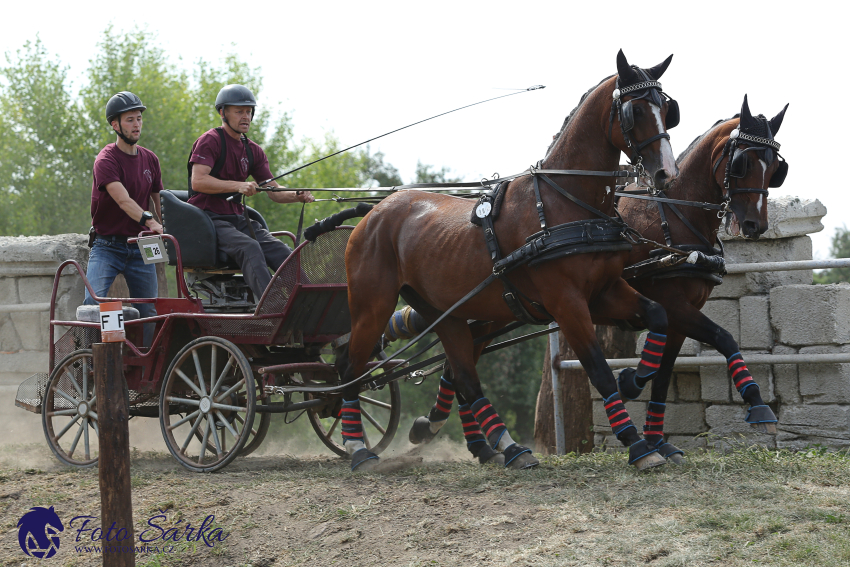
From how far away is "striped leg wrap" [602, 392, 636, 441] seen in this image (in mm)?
4301

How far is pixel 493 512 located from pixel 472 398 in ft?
4.81

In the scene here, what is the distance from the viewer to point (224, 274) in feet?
20.4

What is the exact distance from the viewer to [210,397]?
540cm

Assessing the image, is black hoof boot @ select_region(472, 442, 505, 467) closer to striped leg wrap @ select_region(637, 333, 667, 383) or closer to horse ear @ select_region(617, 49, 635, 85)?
striped leg wrap @ select_region(637, 333, 667, 383)

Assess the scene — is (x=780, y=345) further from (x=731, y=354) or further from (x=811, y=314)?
(x=731, y=354)

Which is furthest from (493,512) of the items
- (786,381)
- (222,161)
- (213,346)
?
(222,161)

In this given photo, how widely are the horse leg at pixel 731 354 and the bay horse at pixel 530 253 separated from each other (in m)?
0.40

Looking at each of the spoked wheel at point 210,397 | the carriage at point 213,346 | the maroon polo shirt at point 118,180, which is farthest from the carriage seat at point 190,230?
the spoked wheel at point 210,397

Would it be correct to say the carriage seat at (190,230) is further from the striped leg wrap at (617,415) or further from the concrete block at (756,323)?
the concrete block at (756,323)

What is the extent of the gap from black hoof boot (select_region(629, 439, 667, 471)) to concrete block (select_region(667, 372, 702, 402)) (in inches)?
79.3

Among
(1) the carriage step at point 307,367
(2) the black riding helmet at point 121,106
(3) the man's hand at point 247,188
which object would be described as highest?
(2) the black riding helmet at point 121,106

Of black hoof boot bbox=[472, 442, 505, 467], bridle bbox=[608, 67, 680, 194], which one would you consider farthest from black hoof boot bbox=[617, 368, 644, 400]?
bridle bbox=[608, 67, 680, 194]

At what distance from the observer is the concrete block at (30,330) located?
799 centimetres

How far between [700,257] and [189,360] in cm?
368
